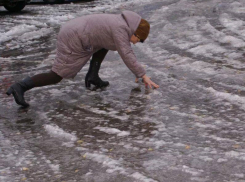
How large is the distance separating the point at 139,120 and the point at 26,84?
4.85 ft

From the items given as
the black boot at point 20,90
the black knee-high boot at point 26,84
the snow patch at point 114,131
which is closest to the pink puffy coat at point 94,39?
the black knee-high boot at point 26,84

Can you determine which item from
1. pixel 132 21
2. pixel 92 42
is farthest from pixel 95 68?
pixel 132 21

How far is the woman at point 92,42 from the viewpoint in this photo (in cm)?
509

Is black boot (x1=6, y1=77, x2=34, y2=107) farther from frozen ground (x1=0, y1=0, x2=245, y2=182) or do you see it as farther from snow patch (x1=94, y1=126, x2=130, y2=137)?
snow patch (x1=94, y1=126, x2=130, y2=137)

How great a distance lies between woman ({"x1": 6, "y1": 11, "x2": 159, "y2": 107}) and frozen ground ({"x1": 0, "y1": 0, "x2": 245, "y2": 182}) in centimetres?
30

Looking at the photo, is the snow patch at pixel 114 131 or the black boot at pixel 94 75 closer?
the snow patch at pixel 114 131

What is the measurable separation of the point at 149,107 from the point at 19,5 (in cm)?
1154

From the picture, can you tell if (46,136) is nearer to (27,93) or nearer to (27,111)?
(27,111)

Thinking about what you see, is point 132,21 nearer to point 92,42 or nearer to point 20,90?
point 92,42

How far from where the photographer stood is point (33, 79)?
5.43 m

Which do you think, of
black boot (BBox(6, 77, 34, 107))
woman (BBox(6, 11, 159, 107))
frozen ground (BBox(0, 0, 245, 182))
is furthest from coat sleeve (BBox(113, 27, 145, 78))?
black boot (BBox(6, 77, 34, 107))

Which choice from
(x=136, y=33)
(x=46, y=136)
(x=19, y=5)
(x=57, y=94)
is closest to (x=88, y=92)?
A: (x=57, y=94)

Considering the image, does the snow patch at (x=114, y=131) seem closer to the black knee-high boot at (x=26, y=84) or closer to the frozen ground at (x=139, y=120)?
the frozen ground at (x=139, y=120)

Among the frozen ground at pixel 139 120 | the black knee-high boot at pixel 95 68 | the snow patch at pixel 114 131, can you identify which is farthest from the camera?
the black knee-high boot at pixel 95 68
